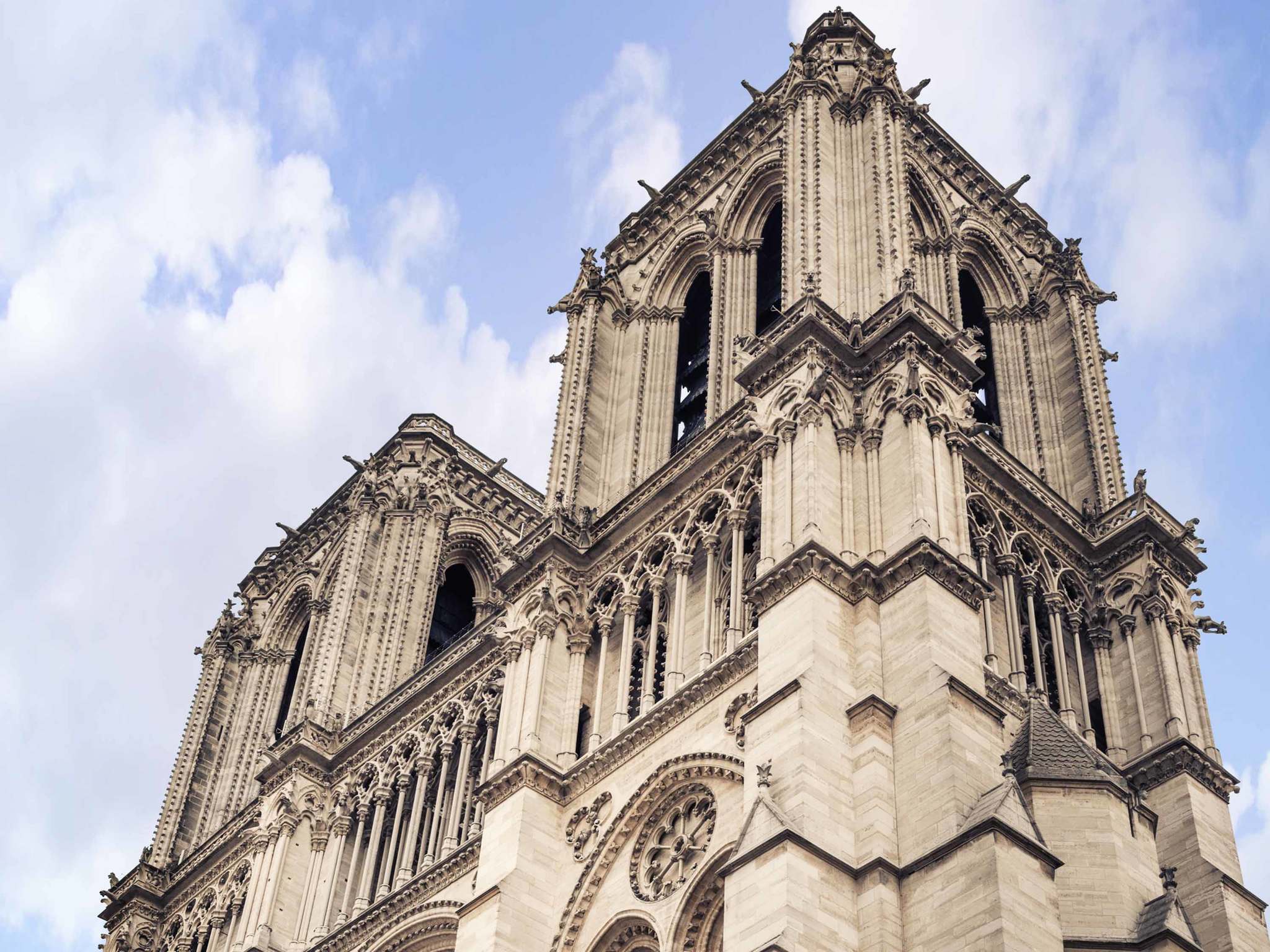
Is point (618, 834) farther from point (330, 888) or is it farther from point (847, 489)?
point (330, 888)

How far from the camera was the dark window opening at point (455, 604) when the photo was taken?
49.5 m

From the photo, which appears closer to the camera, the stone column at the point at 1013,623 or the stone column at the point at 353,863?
the stone column at the point at 1013,623

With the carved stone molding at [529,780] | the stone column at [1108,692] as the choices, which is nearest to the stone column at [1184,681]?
the stone column at [1108,692]

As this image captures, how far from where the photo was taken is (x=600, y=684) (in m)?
32.2

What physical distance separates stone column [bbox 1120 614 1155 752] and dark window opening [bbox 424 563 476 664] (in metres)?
20.7

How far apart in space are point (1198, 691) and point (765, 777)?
10.7 metres

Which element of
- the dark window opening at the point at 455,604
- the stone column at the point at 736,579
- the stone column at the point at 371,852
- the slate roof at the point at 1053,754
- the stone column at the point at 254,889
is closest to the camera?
the slate roof at the point at 1053,754

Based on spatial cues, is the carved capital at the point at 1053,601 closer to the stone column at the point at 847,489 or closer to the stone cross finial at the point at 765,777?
the stone column at the point at 847,489

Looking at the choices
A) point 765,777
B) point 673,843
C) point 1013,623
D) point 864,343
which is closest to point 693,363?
point 864,343

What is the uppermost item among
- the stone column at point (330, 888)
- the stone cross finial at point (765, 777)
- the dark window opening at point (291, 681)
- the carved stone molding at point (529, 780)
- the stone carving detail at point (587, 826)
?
the dark window opening at point (291, 681)

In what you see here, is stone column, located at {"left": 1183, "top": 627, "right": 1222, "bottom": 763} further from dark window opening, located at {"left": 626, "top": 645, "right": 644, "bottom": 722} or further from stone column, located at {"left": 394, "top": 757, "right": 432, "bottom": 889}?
stone column, located at {"left": 394, "top": 757, "right": 432, "bottom": 889}

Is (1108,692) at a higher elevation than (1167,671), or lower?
lower

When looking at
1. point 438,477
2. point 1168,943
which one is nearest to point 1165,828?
point 1168,943

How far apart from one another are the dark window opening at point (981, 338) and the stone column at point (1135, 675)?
20.0 ft
